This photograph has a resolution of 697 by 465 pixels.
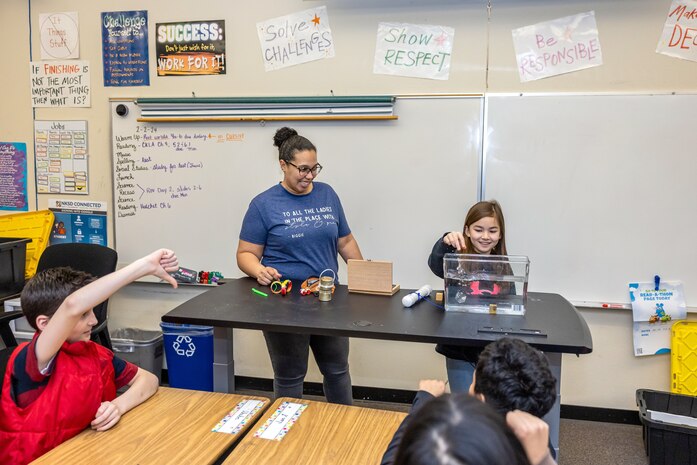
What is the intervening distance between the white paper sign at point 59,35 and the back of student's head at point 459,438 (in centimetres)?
334

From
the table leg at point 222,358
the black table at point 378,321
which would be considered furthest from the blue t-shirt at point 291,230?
the table leg at point 222,358

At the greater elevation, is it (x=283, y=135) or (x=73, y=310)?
(x=283, y=135)

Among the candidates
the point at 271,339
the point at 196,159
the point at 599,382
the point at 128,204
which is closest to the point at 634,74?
the point at 599,382

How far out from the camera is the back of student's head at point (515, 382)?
3.41 feet

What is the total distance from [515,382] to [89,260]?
2.35m

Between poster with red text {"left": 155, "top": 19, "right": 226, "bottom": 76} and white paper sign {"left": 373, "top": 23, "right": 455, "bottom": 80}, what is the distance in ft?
3.02

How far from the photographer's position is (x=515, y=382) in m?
1.05

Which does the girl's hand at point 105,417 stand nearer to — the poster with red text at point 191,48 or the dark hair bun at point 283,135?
the dark hair bun at point 283,135

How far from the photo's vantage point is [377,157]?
9.54 feet

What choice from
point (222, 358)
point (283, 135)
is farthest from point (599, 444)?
point (283, 135)

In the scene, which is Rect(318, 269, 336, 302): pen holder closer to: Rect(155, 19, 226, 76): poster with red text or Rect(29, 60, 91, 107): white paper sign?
Rect(155, 19, 226, 76): poster with red text

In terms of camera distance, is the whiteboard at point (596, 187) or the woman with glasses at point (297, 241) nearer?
the woman with glasses at point (297, 241)

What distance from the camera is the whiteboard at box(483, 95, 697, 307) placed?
2.63 metres

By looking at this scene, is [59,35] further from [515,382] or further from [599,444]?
[599,444]
